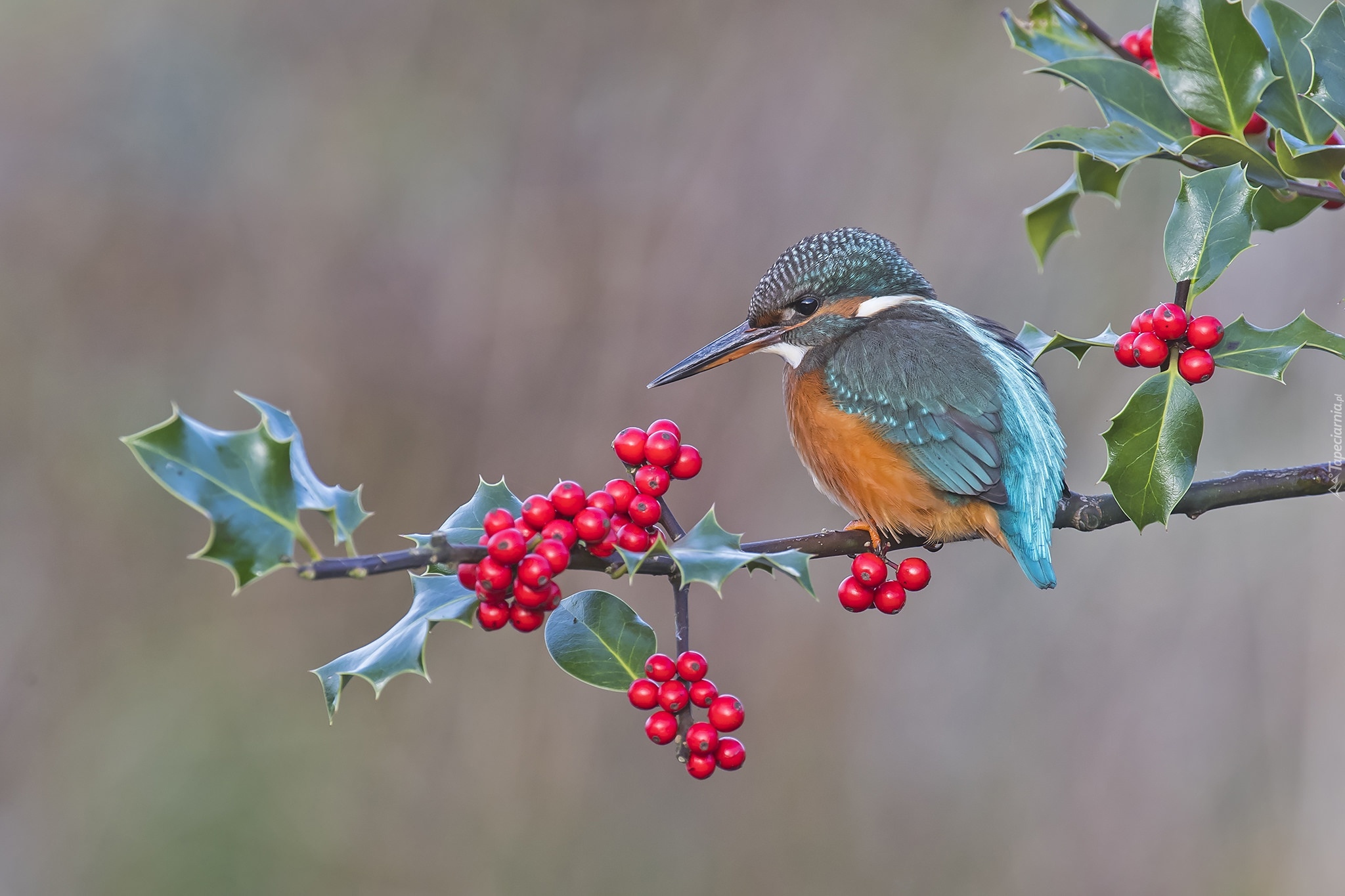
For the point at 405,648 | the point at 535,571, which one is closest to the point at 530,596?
the point at 535,571

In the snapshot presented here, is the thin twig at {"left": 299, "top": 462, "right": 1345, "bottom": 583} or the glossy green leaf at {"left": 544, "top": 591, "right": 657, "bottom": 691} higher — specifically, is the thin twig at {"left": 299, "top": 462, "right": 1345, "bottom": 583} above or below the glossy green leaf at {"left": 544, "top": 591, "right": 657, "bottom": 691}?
above

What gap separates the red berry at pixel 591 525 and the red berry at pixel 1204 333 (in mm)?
696

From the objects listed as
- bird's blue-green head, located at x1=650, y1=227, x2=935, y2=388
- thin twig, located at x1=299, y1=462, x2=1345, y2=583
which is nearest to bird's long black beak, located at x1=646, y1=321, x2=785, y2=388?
bird's blue-green head, located at x1=650, y1=227, x2=935, y2=388

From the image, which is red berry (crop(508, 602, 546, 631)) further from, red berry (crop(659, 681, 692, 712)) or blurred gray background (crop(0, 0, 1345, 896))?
blurred gray background (crop(0, 0, 1345, 896))

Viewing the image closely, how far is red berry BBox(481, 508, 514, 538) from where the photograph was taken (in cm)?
111

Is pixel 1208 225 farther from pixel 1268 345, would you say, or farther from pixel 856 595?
pixel 856 595

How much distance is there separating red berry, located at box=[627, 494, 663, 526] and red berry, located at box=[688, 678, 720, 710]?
0.19 m

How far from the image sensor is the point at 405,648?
1126mm

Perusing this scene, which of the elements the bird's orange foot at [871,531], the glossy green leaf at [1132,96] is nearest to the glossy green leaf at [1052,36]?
the glossy green leaf at [1132,96]

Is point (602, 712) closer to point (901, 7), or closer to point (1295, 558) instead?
point (1295, 558)

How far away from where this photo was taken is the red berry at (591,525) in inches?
44.4

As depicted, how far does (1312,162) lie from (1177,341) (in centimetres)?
23

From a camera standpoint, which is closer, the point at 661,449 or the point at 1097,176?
the point at 661,449

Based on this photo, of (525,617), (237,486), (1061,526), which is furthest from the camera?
(1061,526)
